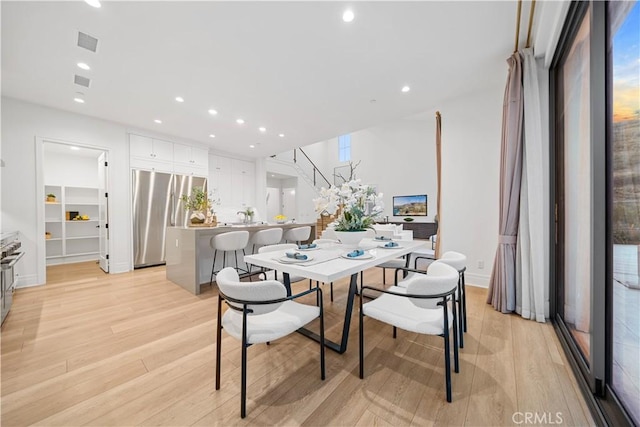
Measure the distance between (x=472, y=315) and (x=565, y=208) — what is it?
4.22 ft

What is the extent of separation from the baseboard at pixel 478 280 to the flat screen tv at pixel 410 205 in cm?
617

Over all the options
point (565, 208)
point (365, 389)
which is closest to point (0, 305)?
point (365, 389)

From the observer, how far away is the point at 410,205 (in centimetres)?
957

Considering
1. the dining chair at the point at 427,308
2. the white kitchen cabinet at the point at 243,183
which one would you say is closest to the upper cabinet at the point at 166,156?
the white kitchen cabinet at the point at 243,183

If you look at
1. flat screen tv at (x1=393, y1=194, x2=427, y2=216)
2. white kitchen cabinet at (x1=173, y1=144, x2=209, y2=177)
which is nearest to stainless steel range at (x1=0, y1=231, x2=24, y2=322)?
white kitchen cabinet at (x1=173, y1=144, x2=209, y2=177)

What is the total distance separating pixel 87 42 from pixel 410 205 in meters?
9.41

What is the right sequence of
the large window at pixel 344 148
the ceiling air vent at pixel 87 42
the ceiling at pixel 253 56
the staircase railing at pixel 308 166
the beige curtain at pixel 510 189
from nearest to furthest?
the ceiling at pixel 253 56
the ceiling air vent at pixel 87 42
the beige curtain at pixel 510 189
the staircase railing at pixel 308 166
the large window at pixel 344 148

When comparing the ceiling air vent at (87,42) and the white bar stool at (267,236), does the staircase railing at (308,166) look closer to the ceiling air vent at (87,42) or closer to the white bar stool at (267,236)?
the white bar stool at (267,236)

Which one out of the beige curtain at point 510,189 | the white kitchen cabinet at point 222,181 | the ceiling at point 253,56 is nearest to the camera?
the ceiling at point 253,56

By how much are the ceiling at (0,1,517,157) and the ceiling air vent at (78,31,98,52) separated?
0.04m

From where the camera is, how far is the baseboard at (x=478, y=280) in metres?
3.27

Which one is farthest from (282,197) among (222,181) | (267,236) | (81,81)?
(81,81)

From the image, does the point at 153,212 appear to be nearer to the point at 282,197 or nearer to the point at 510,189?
the point at 282,197

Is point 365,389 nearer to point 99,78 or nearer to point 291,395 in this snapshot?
point 291,395
